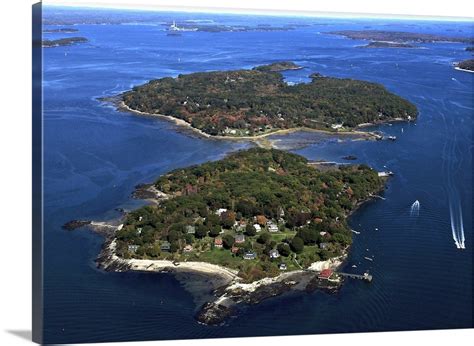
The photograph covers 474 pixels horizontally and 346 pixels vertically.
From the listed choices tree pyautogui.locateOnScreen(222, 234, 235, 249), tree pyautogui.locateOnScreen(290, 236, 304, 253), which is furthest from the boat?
tree pyautogui.locateOnScreen(222, 234, 235, 249)

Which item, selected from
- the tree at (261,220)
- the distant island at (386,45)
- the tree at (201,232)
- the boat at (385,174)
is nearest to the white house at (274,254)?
the tree at (261,220)

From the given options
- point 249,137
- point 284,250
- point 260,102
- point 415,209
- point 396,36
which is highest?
point 396,36

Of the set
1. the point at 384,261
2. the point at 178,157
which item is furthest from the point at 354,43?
the point at 384,261

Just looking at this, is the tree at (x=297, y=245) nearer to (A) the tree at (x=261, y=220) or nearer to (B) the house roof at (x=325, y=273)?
(B) the house roof at (x=325, y=273)

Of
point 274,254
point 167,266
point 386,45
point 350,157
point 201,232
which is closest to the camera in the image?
point 167,266

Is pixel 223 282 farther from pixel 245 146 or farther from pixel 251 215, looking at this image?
pixel 245 146

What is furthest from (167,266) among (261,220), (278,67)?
(278,67)

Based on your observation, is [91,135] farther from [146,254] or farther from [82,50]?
[146,254]
